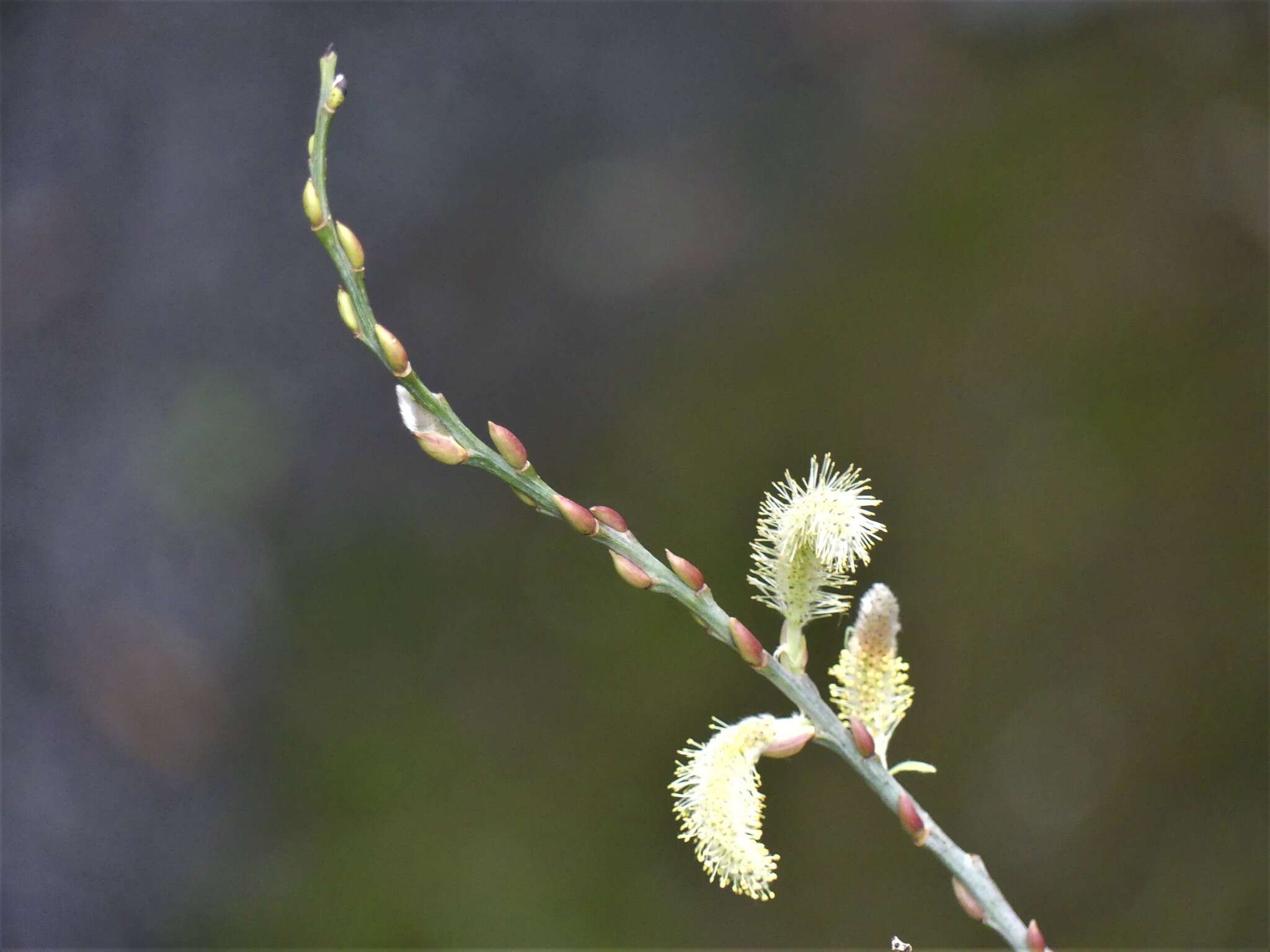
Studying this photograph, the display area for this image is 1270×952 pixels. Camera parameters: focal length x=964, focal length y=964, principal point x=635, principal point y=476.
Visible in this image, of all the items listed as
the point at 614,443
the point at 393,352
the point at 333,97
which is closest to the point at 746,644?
the point at 393,352

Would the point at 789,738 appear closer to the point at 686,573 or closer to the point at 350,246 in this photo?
the point at 686,573

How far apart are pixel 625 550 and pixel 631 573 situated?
0.07 ft

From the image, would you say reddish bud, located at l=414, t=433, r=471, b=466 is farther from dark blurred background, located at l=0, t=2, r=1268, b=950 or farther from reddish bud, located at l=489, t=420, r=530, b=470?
dark blurred background, located at l=0, t=2, r=1268, b=950

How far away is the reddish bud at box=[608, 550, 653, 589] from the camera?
665 millimetres

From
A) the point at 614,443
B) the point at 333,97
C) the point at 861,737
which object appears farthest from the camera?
the point at 614,443

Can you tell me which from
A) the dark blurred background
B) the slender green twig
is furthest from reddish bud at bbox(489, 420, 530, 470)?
the dark blurred background

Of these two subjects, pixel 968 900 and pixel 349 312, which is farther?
pixel 968 900

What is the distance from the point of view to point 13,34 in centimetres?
190

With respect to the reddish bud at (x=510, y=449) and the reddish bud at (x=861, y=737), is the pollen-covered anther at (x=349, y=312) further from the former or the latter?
the reddish bud at (x=861, y=737)

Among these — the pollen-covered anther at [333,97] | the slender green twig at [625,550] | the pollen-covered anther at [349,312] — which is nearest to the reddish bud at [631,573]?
the slender green twig at [625,550]

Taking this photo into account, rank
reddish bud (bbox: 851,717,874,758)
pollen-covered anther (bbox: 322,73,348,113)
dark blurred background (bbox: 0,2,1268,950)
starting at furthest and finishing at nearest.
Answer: dark blurred background (bbox: 0,2,1268,950), reddish bud (bbox: 851,717,874,758), pollen-covered anther (bbox: 322,73,348,113)

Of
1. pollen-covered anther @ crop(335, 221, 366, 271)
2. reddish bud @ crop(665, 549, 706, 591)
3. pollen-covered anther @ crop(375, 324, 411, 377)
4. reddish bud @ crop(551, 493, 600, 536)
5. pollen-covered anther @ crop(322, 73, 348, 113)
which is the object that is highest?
pollen-covered anther @ crop(322, 73, 348, 113)

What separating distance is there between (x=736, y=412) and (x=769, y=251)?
0.33 metres

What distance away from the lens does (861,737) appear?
2.27ft
